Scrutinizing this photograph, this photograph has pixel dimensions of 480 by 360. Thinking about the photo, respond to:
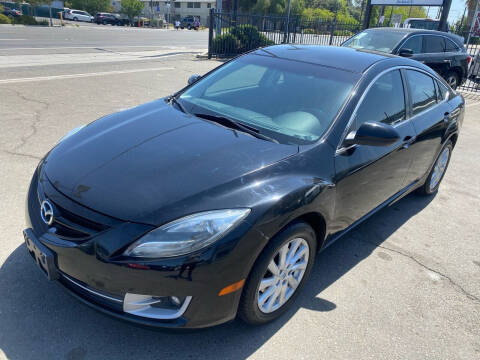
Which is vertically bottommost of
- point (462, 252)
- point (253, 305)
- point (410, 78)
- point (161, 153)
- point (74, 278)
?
point (462, 252)

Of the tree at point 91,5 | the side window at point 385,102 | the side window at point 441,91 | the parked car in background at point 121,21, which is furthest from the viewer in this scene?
the tree at point 91,5

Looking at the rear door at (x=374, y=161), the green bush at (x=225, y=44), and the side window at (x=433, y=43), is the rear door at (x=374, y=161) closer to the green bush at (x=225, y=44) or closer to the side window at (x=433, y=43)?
the side window at (x=433, y=43)

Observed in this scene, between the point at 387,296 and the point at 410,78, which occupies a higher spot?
the point at 410,78

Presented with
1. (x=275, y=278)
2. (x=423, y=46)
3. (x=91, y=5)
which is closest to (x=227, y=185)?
(x=275, y=278)

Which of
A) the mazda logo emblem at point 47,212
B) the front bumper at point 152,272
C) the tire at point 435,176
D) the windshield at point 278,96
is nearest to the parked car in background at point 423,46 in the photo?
the tire at point 435,176

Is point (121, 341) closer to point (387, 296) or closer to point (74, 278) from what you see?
point (74, 278)

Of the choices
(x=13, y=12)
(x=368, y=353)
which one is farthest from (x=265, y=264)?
(x=13, y=12)

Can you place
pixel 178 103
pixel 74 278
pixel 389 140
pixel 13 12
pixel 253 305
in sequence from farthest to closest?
pixel 13 12
pixel 178 103
pixel 389 140
pixel 253 305
pixel 74 278

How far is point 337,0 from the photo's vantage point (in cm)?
8706

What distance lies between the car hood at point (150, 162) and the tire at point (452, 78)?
1028 centimetres

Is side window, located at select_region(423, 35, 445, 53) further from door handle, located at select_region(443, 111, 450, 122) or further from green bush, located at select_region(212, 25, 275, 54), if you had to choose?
green bush, located at select_region(212, 25, 275, 54)

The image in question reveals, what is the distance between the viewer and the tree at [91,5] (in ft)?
207

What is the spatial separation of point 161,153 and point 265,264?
969 mm

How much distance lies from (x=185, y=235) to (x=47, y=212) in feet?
2.82
